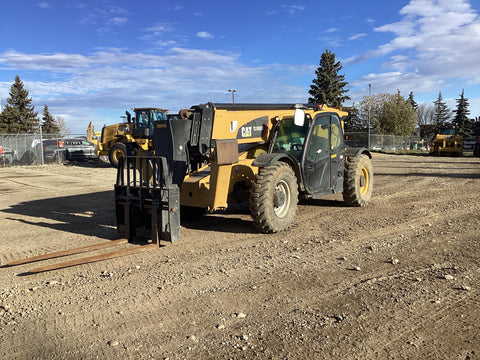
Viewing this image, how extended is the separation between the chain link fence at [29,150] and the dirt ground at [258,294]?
19100mm

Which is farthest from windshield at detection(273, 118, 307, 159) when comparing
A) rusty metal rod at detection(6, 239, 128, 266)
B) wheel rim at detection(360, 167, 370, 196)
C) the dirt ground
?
rusty metal rod at detection(6, 239, 128, 266)

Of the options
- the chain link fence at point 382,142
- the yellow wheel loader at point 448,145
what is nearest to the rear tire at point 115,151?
the yellow wheel loader at point 448,145

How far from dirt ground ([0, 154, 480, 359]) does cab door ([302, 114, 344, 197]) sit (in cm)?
Answer: 94

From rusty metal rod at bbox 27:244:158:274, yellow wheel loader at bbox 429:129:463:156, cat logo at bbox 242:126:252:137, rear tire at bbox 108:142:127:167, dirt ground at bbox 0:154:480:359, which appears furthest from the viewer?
yellow wheel loader at bbox 429:129:463:156

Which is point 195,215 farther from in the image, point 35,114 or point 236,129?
point 35,114

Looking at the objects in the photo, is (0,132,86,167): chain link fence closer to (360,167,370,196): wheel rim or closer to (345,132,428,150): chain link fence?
(360,167,370,196): wheel rim

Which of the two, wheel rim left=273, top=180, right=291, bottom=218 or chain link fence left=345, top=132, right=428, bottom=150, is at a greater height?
chain link fence left=345, top=132, right=428, bottom=150

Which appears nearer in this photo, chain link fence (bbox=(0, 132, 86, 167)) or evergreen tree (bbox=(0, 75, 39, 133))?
chain link fence (bbox=(0, 132, 86, 167))

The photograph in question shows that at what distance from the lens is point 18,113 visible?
53.6 meters

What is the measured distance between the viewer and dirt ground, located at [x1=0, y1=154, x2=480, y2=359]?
3.16 meters

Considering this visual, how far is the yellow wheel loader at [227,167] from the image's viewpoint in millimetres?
6086

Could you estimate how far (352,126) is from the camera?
2212 inches

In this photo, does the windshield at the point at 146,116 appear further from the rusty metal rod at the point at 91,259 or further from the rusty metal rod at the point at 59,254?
A: the rusty metal rod at the point at 91,259

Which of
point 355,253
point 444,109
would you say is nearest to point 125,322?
point 355,253
